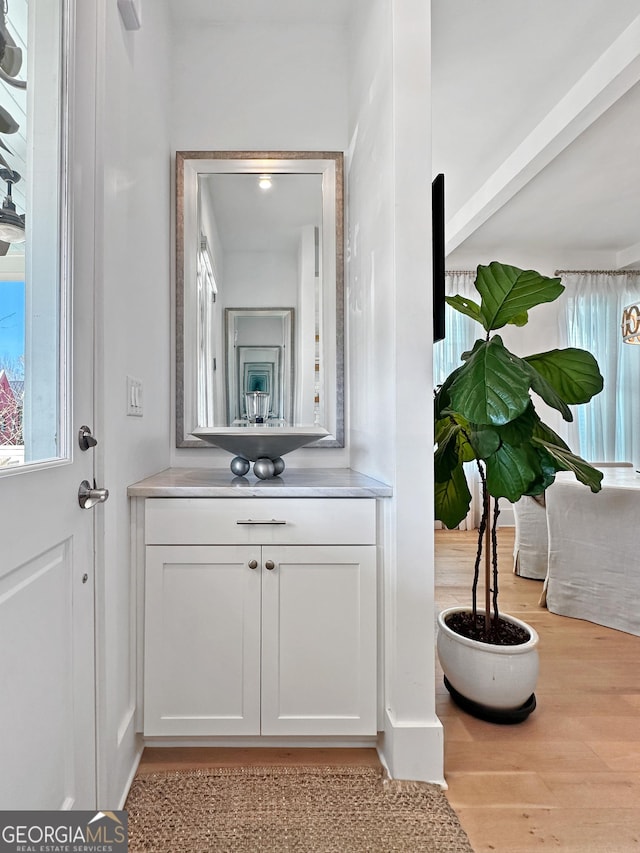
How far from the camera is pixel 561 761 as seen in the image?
150 cm

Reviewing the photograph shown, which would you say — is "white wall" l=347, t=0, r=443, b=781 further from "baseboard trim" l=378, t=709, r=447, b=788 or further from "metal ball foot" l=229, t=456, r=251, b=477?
"metal ball foot" l=229, t=456, r=251, b=477

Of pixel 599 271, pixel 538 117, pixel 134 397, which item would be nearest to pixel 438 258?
pixel 134 397

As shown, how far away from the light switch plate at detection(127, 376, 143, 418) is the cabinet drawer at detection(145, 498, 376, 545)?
301mm

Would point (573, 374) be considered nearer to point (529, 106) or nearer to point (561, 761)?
point (561, 761)

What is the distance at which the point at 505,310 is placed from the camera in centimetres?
156

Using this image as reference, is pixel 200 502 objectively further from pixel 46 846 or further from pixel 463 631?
pixel 463 631

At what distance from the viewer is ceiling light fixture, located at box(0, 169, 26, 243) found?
2.81ft

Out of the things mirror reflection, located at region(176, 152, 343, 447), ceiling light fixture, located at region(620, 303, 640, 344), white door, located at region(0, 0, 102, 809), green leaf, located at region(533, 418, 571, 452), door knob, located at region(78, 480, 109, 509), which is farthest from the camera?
ceiling light fixture, located at region(620, 303, 640, 344)

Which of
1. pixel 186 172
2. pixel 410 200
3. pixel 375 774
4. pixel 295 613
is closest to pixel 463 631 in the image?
pixel 375 774

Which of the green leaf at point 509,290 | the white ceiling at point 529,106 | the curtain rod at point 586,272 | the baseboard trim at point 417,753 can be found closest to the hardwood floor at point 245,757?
the baseboard trim at point 417,753

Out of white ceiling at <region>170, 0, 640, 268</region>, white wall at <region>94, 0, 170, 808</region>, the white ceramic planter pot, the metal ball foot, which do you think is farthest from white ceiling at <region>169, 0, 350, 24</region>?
the white ceramic planter pot

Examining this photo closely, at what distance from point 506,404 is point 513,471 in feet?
0.86

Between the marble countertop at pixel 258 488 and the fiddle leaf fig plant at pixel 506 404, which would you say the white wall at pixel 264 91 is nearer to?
the marble countertop at pixel 258 488

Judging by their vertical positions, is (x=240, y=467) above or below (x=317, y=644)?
above
